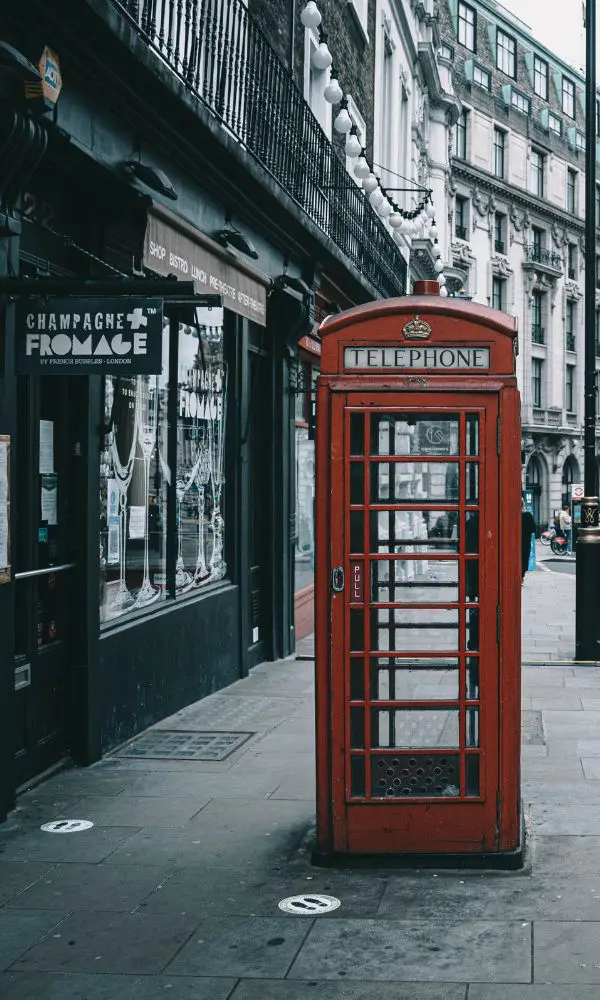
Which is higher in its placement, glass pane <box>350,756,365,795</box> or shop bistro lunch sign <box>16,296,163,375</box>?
shop bistro lunch sign <box>16,296,163,375</box>

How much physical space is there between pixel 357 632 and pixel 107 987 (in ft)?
6.88

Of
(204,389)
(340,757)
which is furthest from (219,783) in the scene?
(204,389)

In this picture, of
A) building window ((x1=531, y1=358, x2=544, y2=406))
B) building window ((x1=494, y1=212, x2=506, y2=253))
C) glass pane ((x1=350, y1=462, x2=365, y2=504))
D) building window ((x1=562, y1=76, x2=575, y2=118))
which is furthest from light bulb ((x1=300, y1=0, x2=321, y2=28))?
building window ((x1=562, y1=76, x2=575, y2=118))

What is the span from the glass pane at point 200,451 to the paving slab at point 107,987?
19.1 feet

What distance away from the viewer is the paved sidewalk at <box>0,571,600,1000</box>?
14.8 feet

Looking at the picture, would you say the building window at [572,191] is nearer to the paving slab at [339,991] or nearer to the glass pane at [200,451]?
the glass pane at [200,451]

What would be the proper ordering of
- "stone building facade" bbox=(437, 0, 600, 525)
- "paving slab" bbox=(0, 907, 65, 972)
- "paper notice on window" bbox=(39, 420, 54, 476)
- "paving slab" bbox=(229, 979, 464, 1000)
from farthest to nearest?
"stone building facade" bbox=(437, 0, 600, 525), "paper notice on window" bbox=(39, 420, 54, 476), "paving slab" bbox=(0, 907, 65, 972), "paving slab" bbox=(229, 979, 464, 1000)

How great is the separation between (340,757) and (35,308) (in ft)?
9.69

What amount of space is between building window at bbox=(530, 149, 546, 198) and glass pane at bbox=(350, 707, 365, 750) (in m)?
54.5

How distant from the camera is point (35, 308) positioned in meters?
6.68

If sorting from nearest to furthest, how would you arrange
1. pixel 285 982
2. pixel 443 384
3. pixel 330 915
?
pixel 285 982
pixel 330 915
pixel 443 384

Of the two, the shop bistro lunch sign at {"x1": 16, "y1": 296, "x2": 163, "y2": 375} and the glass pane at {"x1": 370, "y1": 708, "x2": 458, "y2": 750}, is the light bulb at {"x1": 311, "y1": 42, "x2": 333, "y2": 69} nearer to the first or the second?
the shop bistro lunch sign at {"x1": 16, "y1": 296, "x2": 163, "y2": 375}

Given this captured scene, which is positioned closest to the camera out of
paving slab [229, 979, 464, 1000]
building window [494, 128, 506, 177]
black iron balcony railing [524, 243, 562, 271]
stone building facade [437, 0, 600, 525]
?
paving slab [229, 979, 464, 1000]

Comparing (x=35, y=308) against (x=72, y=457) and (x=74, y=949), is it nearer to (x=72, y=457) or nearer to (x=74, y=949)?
(x=72, y=457)
